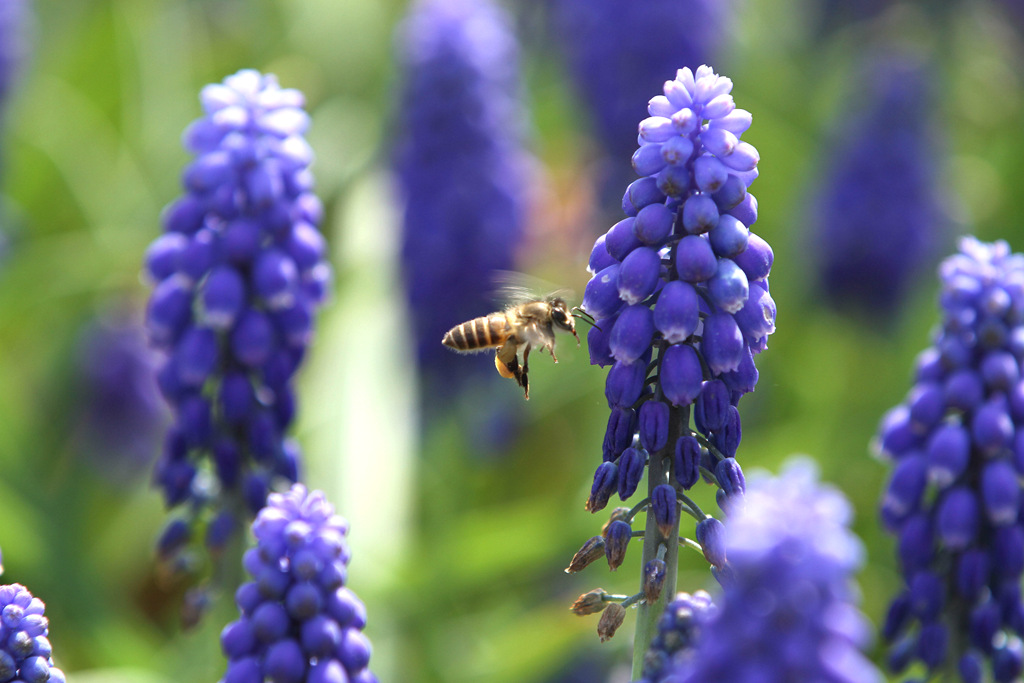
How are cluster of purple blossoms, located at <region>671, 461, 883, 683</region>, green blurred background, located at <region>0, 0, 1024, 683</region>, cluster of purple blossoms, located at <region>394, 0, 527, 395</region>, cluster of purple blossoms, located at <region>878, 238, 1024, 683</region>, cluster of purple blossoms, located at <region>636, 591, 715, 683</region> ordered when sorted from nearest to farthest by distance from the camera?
1. cluster of purple blossoms, located at <region>671, 461, 883, 683</region>
2. cluster of purple blossoms, located at <region>636, 591, 715, 683</region>
3. cluster of purple blossoms, located at <region>878, 238, 1024, 683</region>
4. green blurred background, located at <region>0, 0, 1024, 683</region>
5. cluster of purple blossoms, located at <region>394, 0, 527, 395</region>

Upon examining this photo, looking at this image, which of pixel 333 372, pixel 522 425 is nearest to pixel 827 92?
pixel 522 425

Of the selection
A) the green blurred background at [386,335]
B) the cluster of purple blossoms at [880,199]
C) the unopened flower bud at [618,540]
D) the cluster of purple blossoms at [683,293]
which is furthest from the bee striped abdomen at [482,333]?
the cluster of purple blossoms at [880,199]

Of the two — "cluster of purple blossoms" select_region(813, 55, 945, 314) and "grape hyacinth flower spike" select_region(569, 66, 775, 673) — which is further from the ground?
"cluster of purple blossoms" select_region(813, 55, 945, 314)

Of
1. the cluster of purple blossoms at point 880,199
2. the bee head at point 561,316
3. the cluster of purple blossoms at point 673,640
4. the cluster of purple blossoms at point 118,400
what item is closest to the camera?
the cluster of purple blossoms at point 673,640

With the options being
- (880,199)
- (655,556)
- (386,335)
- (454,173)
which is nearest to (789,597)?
(655,556)

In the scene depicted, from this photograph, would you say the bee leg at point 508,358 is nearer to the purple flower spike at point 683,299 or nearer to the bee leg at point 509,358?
the bee leg at point 509,358

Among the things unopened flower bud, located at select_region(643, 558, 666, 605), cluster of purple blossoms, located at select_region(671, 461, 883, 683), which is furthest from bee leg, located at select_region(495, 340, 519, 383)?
cluster of purple blossoms, located at select_region(671, 461, 883, 683)

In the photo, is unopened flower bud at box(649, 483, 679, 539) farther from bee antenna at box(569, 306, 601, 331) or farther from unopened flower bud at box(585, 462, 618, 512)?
bee antenna at box(569, 306, 601, 331)
